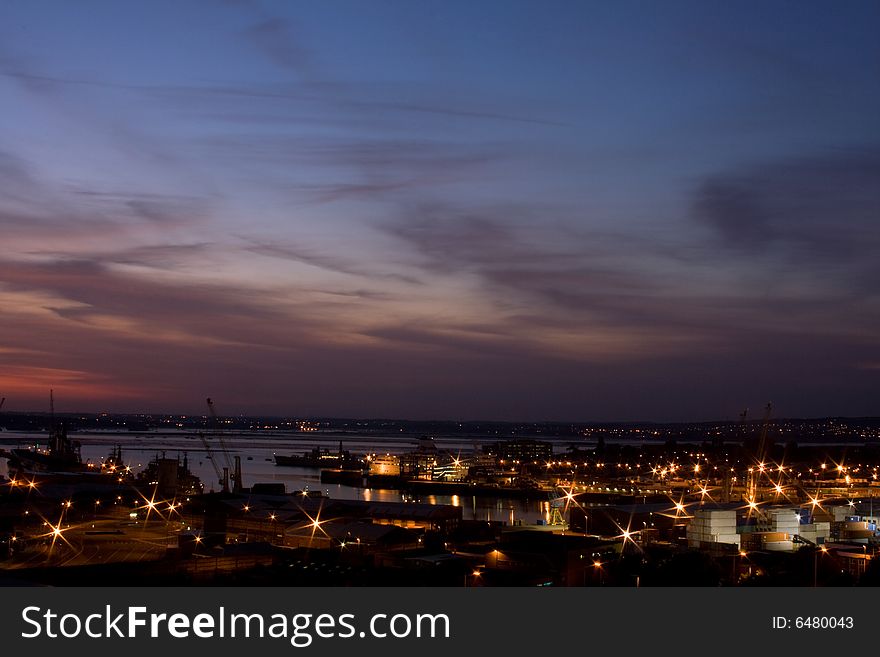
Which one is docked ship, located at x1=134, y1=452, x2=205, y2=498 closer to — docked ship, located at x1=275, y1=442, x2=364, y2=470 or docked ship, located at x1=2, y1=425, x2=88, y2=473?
docked ship, located at x1=2, y1=425, x2=88, y2=473

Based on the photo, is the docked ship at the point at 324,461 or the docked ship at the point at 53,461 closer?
the docked ship at the point at 53,461

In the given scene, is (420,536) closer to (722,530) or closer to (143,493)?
(722,530)

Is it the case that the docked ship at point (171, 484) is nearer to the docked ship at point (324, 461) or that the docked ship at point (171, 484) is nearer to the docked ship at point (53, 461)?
the docked ship at point (53, 461)

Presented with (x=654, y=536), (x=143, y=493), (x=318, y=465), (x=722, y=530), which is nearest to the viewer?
(x=722, y=530)

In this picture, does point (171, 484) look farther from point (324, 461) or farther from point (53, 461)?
point (324, 461)

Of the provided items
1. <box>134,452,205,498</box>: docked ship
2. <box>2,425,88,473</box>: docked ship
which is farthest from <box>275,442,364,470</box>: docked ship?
<box>134,452,205,498</box>: docked ship

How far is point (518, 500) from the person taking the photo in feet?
70.6

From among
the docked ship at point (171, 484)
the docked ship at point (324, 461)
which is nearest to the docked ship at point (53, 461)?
the docked ship at point (171, 484)

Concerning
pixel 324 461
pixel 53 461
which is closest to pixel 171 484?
pixel 53 461

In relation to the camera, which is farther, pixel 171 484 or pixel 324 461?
pixel 324 461

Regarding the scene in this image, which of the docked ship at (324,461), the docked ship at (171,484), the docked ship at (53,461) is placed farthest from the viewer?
the docked ship at (324,461)
